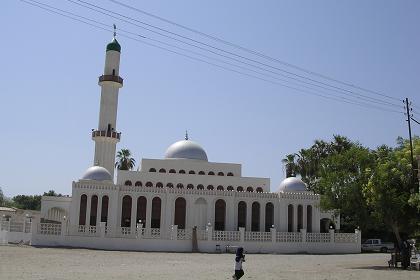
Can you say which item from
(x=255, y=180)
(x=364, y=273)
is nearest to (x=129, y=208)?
(x=255, y=180)

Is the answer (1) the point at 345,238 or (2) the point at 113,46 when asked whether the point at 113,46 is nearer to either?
(2) the point at 113,46

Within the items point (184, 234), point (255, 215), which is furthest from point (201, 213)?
point (184, 234)

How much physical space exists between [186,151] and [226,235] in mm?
15686

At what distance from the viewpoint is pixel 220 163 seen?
1893 inches

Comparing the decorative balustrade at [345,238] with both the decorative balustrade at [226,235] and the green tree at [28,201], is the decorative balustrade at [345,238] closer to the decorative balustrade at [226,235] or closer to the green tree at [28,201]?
the decorative balustrade at [226,235]

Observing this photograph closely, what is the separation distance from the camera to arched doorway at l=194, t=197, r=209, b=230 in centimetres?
4031

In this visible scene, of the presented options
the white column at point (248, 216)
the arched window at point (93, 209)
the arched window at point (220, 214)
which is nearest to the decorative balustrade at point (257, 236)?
the white column at point (248, 216)

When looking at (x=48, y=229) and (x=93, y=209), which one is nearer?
(x=48, y=229)

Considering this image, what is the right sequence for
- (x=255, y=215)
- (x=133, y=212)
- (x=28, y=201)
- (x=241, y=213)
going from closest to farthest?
(x=133, y=212) → (x=241, y=213) → (x=255, y=215) → (x=28, y=201)

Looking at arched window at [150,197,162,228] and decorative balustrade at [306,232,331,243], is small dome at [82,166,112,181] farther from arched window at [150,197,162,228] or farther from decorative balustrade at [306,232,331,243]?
decorative balustrade at [306,232,331,243]

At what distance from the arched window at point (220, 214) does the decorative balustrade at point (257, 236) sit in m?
6.07

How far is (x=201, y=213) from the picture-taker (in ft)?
133

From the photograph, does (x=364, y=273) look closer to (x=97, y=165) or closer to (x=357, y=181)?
(x=357, y=181)

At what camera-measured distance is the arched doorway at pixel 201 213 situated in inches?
1587
